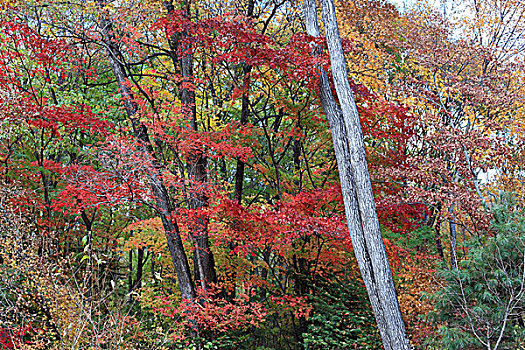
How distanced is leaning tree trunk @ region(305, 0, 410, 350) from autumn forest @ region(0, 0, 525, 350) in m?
0.02

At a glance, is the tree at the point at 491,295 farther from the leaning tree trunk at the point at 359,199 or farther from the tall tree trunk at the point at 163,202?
the tall tree trunk at the point at 163,202

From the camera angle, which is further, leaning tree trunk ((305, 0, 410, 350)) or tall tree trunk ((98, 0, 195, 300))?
tall tree trunk ((98, 0, 195, 300))

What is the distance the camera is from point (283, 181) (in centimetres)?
766

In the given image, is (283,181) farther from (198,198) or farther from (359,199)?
(359,199)

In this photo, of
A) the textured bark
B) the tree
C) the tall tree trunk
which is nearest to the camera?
the tree

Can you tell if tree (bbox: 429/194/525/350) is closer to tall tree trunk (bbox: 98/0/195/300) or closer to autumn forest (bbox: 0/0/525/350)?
autumn forest (bbox: 0/0/525/350)

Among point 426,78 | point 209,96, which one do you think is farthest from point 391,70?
point 209,96

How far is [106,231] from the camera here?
31.3 feet

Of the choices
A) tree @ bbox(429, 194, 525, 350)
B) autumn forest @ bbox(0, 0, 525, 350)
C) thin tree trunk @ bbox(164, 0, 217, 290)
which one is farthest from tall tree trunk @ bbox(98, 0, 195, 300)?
tree @ bbox(429, 194, 525, 350)

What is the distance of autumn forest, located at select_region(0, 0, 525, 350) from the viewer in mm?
5148

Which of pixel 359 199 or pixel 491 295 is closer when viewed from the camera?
pixel 491 295

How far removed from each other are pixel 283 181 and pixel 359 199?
2.46 meters

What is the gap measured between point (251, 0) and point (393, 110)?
124 inches

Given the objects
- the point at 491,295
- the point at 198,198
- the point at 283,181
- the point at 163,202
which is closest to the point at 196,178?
the point at 198,198
